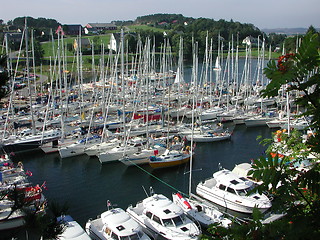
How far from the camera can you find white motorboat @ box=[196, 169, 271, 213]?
25.7 meters

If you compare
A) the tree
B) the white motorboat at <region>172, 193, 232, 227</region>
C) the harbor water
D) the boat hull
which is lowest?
the harbor water

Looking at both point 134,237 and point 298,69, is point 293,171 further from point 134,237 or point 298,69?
point 134,237

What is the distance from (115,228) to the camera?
2111cm

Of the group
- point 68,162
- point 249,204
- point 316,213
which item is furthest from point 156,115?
point 316,213

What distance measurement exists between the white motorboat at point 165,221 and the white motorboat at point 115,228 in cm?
154

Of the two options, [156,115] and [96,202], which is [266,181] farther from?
[156,115]

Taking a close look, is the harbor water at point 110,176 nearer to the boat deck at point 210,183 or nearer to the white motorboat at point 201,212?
the boat deck at point 210,183

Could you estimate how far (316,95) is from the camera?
17.5 feet

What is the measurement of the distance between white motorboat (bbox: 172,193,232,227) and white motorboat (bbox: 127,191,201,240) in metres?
0.87

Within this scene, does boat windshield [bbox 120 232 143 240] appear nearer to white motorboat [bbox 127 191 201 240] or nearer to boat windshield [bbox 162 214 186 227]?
white motorboat [bbox 127 191 201 240]

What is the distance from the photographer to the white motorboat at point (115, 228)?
2073cm

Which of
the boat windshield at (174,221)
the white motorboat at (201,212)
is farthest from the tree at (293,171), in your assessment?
the white motorboat at (201,212)

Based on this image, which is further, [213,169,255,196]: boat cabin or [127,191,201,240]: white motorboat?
[213,169,255,196]: boat cabin

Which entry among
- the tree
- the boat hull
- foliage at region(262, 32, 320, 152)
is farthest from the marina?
foliage at region(262, 32, 320, 152)
